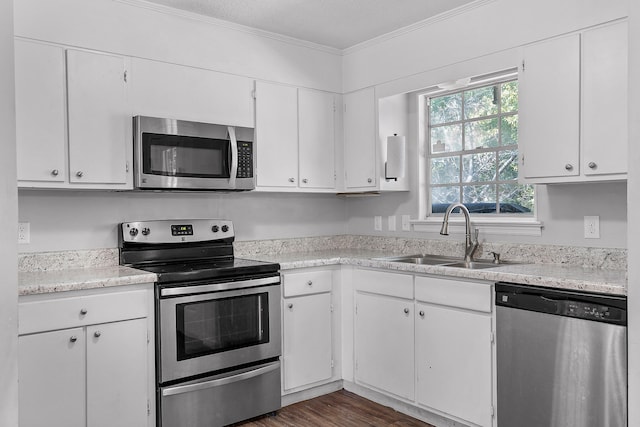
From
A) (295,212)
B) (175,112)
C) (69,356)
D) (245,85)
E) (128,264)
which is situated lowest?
(69,356)

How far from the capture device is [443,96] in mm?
3645

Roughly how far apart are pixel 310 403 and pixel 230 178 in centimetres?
155

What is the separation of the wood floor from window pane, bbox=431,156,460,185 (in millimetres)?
1615

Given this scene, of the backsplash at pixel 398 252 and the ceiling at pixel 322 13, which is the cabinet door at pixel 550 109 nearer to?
the backsplash at pixel 398 252

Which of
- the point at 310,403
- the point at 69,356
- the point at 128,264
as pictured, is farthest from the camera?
the point at 310,403

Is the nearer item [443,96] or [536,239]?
[536,239]

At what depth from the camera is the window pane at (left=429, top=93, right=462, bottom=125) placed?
3.56 metres

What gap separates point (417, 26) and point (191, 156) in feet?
5.62

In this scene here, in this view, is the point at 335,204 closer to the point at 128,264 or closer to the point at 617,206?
the point at 128,264

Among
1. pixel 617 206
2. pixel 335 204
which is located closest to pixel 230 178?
pixel 335 204

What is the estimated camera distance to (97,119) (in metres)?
2.78

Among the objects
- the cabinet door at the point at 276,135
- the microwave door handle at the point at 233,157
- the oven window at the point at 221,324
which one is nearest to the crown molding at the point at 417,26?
the cabinet door at the point at 276,135

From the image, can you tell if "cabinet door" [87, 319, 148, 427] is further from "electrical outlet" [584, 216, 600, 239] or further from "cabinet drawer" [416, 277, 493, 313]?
"electrical outlet" [584, 216, 600, 239]

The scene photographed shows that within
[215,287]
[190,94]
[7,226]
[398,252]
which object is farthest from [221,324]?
[7,226]
